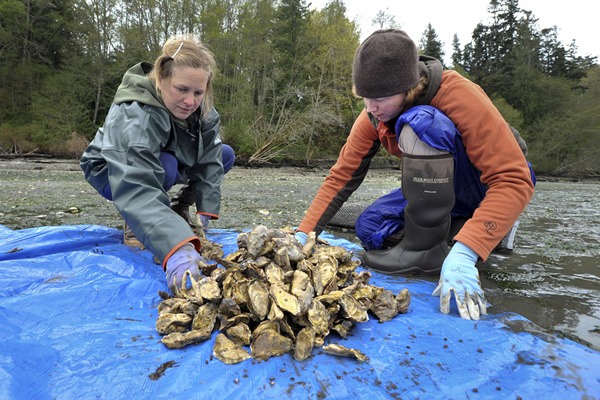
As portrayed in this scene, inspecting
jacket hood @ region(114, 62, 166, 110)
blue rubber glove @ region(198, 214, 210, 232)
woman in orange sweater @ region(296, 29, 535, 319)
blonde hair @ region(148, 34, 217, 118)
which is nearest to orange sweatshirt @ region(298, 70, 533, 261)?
woman in orange sweater @ region(296, 29, 535, 319)

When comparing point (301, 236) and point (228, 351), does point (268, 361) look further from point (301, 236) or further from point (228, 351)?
point (301, 236)

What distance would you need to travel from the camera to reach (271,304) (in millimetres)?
1506

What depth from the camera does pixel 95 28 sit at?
26750 millimetres

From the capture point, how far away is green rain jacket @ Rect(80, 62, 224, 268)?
6.42 ft

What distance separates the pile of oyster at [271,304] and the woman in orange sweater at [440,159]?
Answer: 491mm

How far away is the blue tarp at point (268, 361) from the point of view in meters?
1.16

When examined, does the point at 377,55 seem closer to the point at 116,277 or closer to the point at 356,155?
the point at 356,155

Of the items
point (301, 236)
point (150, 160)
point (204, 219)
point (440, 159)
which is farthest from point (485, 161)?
point (204, 219)

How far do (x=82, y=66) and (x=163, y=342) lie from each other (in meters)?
31.3

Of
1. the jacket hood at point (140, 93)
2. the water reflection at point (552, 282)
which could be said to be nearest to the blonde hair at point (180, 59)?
the jacket hood at point (140, 93)

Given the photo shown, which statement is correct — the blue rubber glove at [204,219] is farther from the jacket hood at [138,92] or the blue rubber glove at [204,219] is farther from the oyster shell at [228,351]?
the oyster shell at [228,351]

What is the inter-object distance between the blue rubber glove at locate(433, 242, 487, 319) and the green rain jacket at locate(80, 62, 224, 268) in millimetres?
1288

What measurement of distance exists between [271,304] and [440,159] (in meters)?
1.31

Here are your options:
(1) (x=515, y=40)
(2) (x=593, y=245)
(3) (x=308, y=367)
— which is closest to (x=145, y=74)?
(3) (x=308, y=367)
